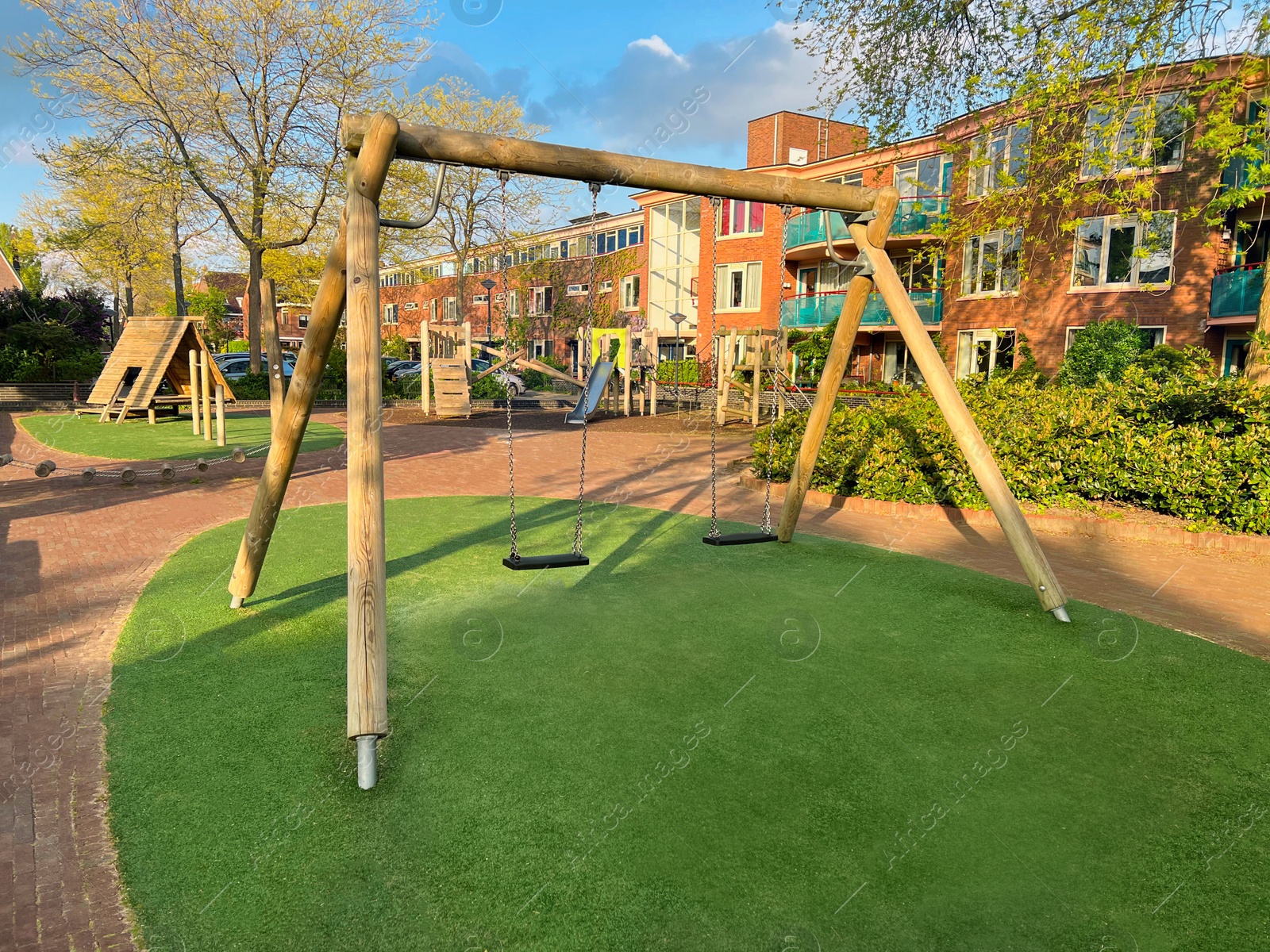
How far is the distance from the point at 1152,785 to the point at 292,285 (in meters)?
41.6

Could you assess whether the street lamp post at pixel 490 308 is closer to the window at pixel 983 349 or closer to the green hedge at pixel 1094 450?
the green hedge at pixel 1094 450

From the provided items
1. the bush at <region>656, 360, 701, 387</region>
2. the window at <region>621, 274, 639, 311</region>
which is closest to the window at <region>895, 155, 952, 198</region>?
the bush at <region>656, 360, 701, 387</region>

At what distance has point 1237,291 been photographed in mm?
20500

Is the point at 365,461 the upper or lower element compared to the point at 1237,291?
lower

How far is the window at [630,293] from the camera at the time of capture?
42.7 m

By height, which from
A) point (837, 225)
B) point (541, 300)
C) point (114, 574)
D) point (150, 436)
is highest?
point (837, 225)

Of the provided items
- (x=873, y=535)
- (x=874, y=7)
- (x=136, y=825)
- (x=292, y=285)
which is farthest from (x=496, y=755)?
(x=292, y=285)

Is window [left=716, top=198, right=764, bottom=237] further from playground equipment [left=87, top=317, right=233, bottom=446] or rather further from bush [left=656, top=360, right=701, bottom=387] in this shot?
playground equipment [left=87, top=317, right=233, bottom=446]

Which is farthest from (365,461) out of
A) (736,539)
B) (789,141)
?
(789,141)

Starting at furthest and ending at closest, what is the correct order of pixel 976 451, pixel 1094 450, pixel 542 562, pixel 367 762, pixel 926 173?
pixel 926 173, pixel 1094 450, pixel 976 451, pixel 542 562, pixel 367 762

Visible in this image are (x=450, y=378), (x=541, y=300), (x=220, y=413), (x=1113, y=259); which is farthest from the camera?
(x=541, y=300)

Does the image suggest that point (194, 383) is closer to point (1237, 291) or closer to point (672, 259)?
point (1237, 291)

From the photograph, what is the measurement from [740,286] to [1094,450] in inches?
1092

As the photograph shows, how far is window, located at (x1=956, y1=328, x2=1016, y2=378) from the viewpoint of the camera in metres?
26.1
